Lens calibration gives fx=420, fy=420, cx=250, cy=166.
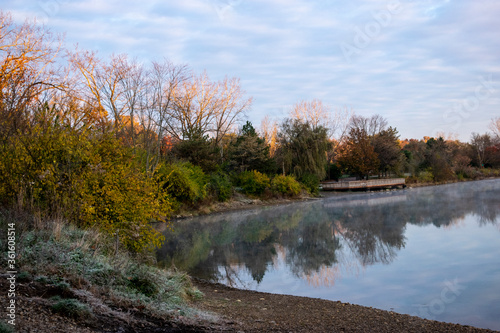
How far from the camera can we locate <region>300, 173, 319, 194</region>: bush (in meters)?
38.1

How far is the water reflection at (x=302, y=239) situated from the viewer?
12656 millimetres

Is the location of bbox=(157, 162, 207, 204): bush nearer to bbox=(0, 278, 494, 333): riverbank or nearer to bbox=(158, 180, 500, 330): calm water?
bbox=(158, 180, 500, 330): calm water

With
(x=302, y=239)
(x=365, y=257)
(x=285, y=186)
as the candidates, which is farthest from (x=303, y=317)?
(x=285, y=186)

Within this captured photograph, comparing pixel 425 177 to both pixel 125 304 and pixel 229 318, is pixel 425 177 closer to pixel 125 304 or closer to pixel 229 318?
pixel 229 318

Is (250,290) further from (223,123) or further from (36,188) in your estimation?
(223,123)

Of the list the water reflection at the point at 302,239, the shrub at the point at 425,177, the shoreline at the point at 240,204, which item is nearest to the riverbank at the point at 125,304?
the water reflection at the point at 302,239

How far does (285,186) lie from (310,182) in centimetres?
→ 429

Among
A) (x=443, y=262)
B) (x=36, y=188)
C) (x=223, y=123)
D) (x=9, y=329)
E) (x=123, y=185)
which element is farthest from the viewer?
(x=223, y=123)

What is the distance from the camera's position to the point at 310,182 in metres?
38.2

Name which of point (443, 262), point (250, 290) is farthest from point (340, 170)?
point (250, 290)

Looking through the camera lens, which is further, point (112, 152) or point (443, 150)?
point (443, 150)

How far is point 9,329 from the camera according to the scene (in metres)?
4.10

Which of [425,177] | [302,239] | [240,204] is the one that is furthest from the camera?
[425,177]

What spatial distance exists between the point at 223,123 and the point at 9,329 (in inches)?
1560
